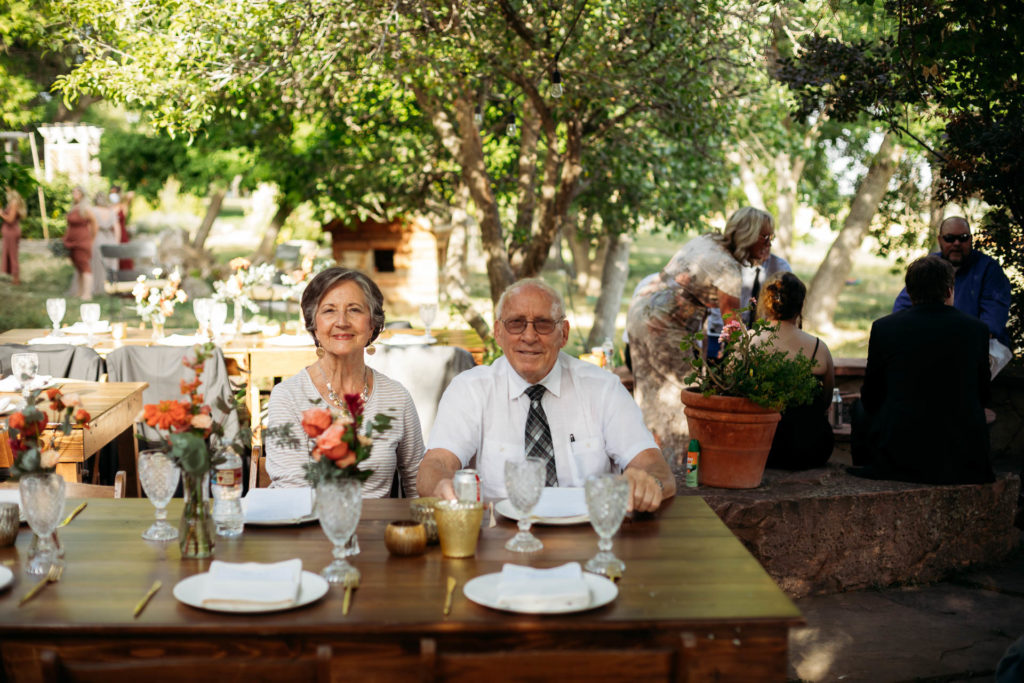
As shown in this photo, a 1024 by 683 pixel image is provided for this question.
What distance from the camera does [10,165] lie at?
214 inches

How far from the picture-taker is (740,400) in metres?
3.92

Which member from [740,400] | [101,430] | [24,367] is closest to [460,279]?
[101,430]

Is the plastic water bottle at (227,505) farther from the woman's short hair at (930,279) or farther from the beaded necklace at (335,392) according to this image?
the woman's short hair at (930,279)

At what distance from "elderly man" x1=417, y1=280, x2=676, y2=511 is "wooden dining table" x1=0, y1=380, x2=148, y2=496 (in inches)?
59.1

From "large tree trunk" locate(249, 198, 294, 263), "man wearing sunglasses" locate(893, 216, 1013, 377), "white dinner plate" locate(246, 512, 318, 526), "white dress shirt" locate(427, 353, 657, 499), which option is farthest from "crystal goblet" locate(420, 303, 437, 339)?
"large tree trunk" locate(249, 198, 294, 263)

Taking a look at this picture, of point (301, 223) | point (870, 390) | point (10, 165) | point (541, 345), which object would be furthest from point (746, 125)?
point (301, 223)

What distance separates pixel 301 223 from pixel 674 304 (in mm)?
14507

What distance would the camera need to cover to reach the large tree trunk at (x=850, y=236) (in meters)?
12.5

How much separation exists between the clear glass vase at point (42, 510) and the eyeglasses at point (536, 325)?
1.43 metres

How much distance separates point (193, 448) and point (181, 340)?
4.39 m

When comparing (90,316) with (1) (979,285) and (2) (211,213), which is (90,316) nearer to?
(1) (979,285)

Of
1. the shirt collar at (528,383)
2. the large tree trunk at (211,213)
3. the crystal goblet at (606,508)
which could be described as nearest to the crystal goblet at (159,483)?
the crystal goblet at (606,508)

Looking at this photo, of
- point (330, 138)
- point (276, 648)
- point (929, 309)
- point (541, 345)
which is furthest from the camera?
point (330, 138)

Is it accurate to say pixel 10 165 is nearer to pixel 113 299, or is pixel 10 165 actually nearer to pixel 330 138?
pixel 330 138
